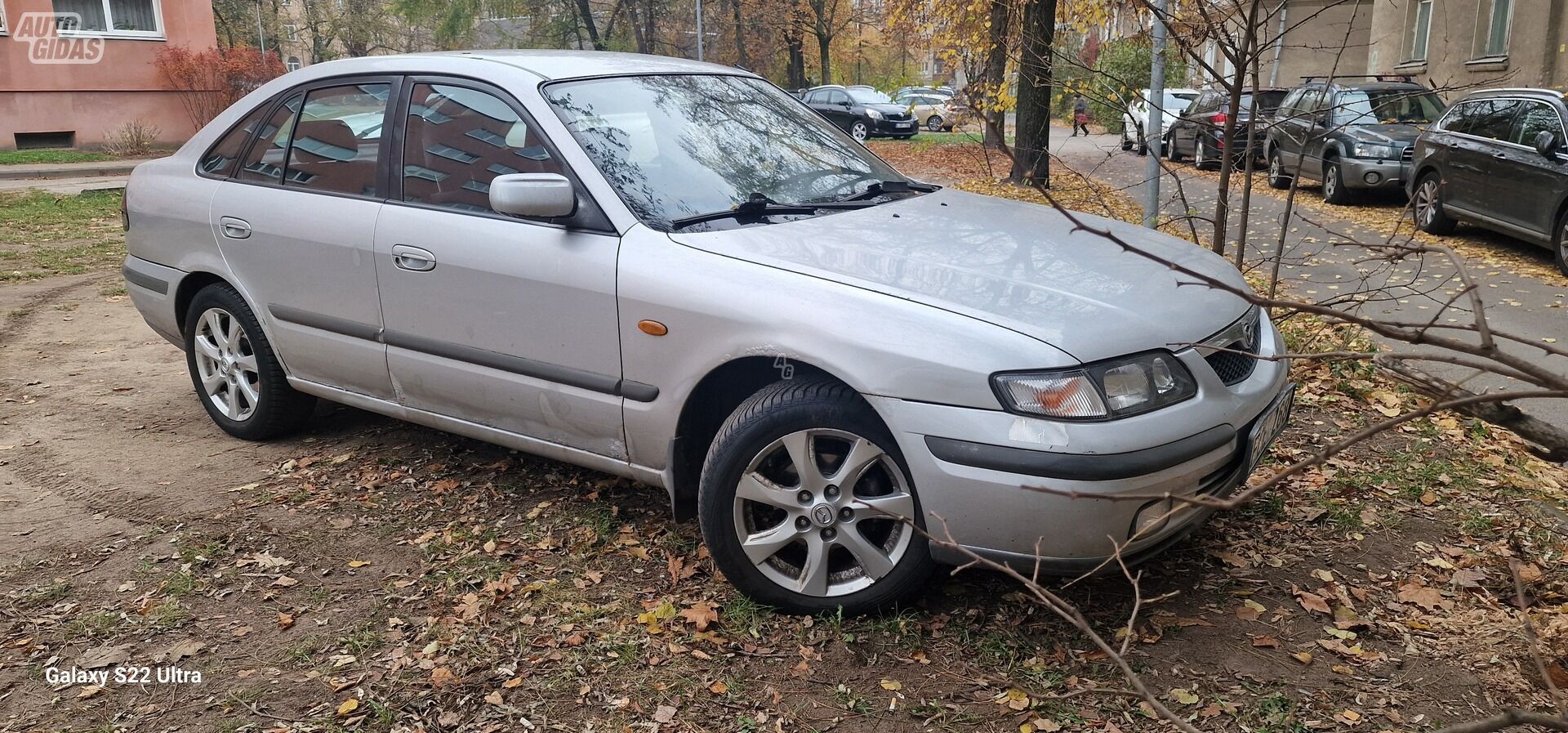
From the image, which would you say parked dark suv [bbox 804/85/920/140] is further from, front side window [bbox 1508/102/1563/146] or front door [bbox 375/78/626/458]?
front door [bbox 375/78/626/458]

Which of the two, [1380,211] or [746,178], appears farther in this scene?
[1380,211]

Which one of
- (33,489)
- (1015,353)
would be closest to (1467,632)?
(1015,353)

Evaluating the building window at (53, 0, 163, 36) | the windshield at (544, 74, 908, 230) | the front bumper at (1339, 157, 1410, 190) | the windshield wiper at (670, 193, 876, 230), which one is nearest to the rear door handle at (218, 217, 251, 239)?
the windshield at (544, 74, 908, 230)

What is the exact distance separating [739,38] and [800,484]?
157 ft

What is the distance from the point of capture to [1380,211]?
603 inches

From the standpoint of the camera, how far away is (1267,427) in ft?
11.9

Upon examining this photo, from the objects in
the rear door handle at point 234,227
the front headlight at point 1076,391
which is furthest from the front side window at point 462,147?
the front headlight at point 1076,391

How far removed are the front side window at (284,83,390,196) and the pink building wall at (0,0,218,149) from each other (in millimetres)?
24418

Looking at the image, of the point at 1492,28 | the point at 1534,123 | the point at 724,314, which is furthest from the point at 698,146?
the point at 1492,28

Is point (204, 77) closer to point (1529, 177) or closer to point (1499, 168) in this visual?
point (1499, 168)

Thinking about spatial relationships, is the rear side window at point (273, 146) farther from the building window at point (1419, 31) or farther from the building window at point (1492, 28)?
the building window at point (1419, 31)

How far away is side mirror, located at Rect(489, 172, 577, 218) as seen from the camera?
12.4 ft

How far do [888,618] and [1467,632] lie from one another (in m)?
1.71

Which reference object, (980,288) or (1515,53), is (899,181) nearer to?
(980,288)
